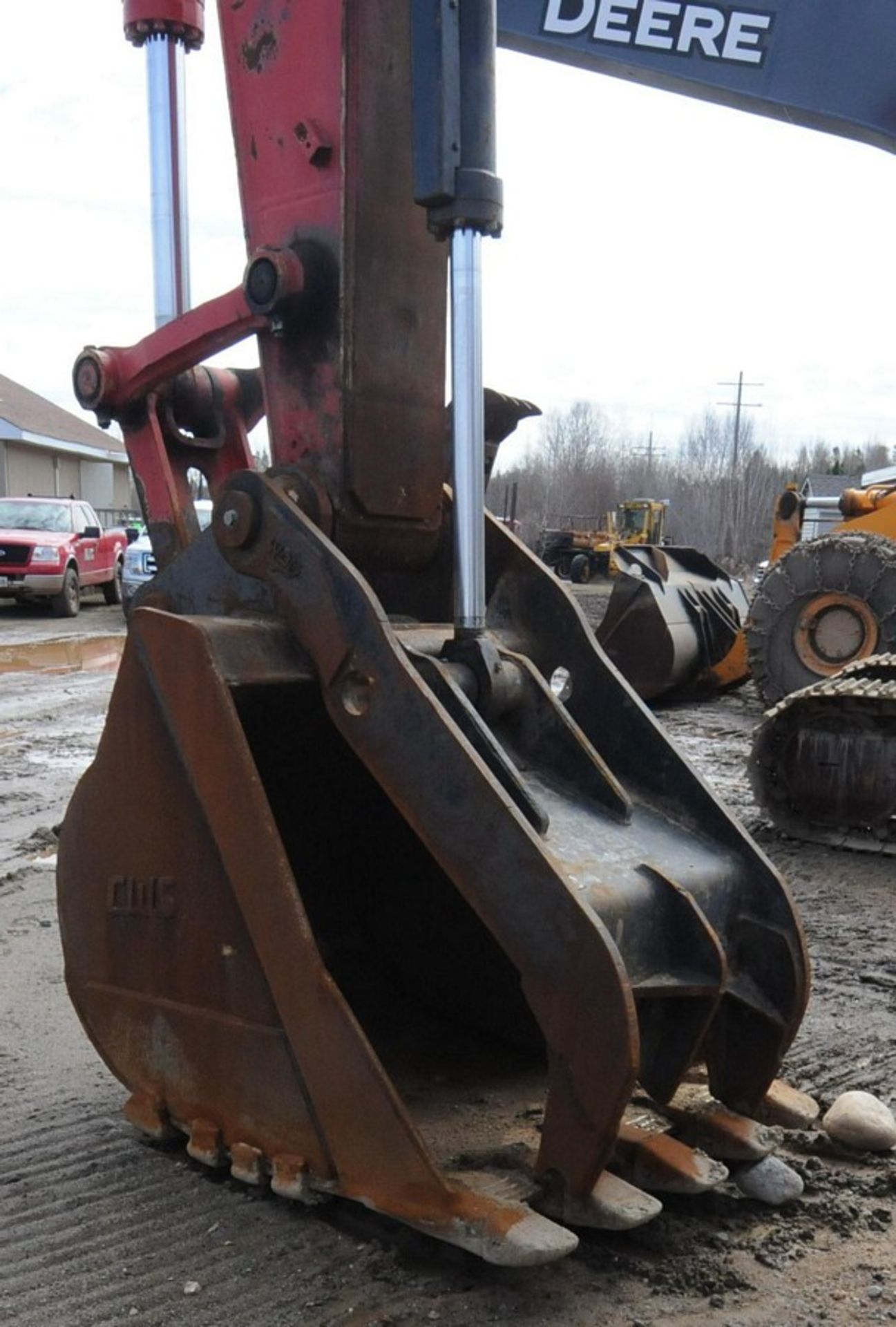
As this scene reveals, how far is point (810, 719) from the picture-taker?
259 inches

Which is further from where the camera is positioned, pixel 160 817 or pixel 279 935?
pixel 160 817

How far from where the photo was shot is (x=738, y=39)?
204 inches

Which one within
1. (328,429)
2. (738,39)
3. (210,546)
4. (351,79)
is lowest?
(210,546)

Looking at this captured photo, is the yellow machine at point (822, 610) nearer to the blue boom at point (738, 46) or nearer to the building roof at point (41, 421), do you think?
the blue boom at point (738, 46)

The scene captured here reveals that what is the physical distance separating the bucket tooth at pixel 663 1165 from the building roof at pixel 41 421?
34389 mm

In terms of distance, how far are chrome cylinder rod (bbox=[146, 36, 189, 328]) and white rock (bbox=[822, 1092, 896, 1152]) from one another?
8.17ft

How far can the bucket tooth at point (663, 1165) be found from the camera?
2.60m

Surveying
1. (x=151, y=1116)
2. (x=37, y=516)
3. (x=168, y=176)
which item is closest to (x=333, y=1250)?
(x=151, y=1116)

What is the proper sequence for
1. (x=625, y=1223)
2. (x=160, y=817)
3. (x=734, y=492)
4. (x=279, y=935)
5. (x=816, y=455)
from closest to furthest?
(x=625, y=1223), (x=279, y=935), (x=160, y=817), (x=734, y=492), (x=816, y=455)

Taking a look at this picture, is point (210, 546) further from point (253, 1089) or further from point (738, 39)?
point (738, 39)

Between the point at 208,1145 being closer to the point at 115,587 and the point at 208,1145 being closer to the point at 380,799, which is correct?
the point at 380,799

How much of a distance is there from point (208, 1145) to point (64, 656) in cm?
1180

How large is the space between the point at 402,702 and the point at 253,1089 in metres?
0.83

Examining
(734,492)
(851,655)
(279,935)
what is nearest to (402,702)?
(279,935)
